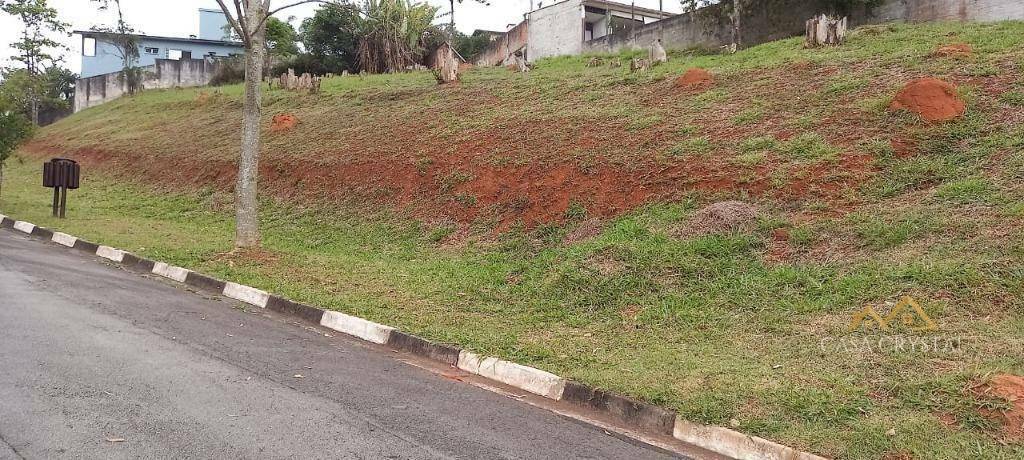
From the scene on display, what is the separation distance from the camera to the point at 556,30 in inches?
1256

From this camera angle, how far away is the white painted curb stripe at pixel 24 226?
1266 centimetres

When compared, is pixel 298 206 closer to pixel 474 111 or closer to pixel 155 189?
pixel 474 111

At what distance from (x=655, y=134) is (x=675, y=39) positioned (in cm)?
1373

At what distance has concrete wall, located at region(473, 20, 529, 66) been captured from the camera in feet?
109

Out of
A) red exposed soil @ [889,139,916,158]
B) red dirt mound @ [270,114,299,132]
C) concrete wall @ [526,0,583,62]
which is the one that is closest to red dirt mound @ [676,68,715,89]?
red exposed soil @ [889,139,916,158]

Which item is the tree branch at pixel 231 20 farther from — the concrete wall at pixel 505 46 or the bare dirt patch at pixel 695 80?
the concrete wall at pixel 505 46

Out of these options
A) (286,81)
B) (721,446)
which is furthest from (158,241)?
(286,81)

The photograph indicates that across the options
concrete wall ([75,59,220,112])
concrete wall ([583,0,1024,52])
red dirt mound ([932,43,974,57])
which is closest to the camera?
red dirt mound ([932,43,974,57])

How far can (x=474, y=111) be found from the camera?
15.0 m

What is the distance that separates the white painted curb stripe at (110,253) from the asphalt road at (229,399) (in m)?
3.60

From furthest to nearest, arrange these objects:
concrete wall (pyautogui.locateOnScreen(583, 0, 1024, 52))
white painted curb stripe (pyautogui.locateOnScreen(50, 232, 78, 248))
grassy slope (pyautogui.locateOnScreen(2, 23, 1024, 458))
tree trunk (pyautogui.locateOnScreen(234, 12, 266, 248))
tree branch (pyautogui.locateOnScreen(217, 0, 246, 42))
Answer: concrete wall (pyautogui.locateOnScreen(583, 0, 1024, 52)) → white painted curb stripe (pyautogui.locateOnScreen(50, 232, 78, 248)) → tree trunk (pyautogui.locateOnScreen(234, 12, 266, 248)) → tree branch (pyautogui.locateOnScreen(217, 0, 246, 42)) → grassy slope (pyautogui.locateOnScreen(2, 23, 1024, 458))

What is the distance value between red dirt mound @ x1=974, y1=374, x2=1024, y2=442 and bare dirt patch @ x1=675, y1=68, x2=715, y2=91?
29.7ft

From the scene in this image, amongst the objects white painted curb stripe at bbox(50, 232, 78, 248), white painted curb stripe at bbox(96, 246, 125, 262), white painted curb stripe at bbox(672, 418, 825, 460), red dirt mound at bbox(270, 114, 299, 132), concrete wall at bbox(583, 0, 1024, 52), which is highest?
concrete wall at bbox(583, 0, 1024, 52)

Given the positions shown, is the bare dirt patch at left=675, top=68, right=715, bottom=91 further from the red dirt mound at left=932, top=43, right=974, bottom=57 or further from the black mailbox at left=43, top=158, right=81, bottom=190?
the black mailbox at left=43, top=158, right=81, bottom=190
